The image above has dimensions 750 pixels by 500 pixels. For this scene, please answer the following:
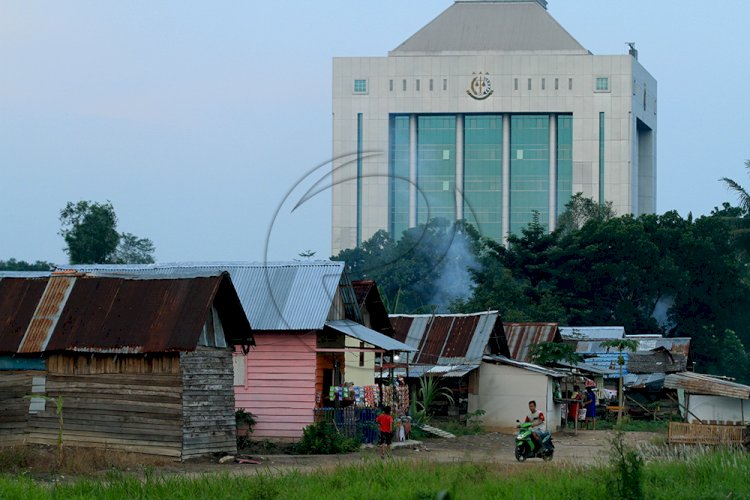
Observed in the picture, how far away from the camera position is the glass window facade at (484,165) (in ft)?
341

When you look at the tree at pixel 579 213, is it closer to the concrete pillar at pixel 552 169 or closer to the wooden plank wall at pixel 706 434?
the concrete pillar at pixel 552 169

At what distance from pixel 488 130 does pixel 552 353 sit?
205 feet

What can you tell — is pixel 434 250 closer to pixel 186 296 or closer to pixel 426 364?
pixel 426 364

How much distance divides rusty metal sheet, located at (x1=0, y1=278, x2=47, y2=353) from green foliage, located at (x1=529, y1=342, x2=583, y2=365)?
823 inches

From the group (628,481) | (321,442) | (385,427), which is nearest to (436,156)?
(321,442)

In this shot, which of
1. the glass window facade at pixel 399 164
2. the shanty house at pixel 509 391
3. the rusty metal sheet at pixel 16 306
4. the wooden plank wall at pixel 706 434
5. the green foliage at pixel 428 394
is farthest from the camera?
the glass window facade at pixel 399 164

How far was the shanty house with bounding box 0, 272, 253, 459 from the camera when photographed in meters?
25.2

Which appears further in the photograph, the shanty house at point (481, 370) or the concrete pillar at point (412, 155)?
the concrete pillar at point (412, 155)

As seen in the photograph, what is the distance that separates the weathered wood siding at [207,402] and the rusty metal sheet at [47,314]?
3.09m

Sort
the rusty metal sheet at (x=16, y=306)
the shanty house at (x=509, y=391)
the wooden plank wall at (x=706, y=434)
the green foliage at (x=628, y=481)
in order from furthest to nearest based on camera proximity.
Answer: the shanty house at (x=509, y=391) → the wooden plank wall at (x=706, y=434) → the rusty metal sheet at (x=16, y=306) → the green foliage at (x=628, y=481)

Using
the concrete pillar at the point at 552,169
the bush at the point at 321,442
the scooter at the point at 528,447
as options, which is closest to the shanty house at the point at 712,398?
the scooter at the point at 528,447

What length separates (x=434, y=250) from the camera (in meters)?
82.8

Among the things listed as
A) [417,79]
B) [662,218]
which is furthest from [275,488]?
[417,79]

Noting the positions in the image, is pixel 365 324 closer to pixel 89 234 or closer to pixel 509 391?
pixel 509 391
